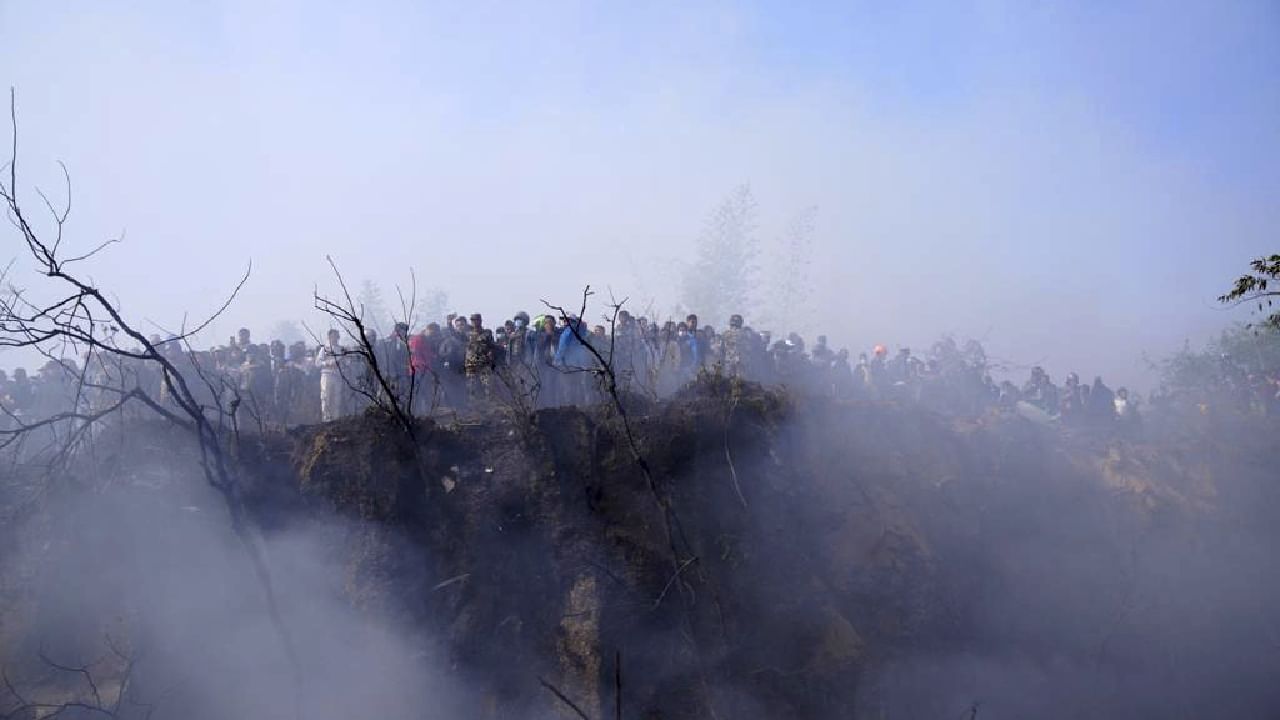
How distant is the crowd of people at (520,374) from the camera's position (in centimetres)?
1050

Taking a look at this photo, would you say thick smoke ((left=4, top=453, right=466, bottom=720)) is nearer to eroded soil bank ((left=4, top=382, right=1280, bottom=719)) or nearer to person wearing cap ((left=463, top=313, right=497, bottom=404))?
eroded soil bank ((left=4, top=382, right=1280, bottom=719))

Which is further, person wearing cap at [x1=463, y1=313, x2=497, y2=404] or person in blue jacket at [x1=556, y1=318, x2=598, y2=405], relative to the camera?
person in blue jacket at [x1=556, y1=318, x2=598, y2=405]

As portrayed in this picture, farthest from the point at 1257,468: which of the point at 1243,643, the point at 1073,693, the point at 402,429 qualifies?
the point at 402,429

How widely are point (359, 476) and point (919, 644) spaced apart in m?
6.55

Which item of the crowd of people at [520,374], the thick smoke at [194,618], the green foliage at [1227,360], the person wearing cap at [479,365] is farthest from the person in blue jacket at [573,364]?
the green foliage at [1227,360]

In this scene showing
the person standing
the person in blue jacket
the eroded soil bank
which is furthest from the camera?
the person standing

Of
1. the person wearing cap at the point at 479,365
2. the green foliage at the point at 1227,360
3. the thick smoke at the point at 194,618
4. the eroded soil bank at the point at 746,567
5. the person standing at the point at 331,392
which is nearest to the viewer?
the thick smoke at the point at 194,618

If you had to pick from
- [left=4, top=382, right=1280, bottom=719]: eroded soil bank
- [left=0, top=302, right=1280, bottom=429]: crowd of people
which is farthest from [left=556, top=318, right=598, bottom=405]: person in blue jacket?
[left=4, top=382, right=1280, bottom=719]: eroded soil bank

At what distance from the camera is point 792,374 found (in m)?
14.0

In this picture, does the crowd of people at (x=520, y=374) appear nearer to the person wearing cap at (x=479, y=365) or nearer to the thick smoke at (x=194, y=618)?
the person wearing cap at (x=479, y=365)

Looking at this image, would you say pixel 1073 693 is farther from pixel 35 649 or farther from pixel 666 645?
pixel 35 649

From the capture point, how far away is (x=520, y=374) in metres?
10.9

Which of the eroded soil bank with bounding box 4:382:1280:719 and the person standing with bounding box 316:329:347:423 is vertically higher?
the person standing with bounding box 316:329:347:423

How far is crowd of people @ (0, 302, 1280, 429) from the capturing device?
1050 centimetres
